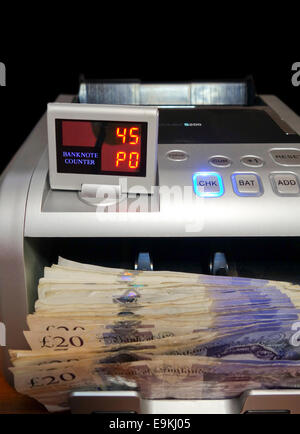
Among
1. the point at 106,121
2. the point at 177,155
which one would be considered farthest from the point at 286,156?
the point at 106,121

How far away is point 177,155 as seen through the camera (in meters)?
0.65

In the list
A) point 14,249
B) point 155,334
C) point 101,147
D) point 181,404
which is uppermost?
point 101,147

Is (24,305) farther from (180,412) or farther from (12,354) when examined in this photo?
(180,412)

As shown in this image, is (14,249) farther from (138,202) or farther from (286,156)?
(286,156)

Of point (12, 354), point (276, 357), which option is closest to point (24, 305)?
point (12, 354)

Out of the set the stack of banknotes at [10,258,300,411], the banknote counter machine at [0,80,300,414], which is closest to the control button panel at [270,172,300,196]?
the banknote counter machine at [0,80,300,414]

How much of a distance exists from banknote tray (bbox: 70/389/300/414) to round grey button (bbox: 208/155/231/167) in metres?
0.32

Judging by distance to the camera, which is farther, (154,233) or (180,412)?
(180,412)

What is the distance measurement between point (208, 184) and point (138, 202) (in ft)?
0.31

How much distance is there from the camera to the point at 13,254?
0.56 meters

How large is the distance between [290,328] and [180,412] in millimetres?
207

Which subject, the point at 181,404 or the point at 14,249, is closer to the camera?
the point at 14,249

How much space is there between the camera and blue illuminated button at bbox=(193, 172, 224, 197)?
582 mm

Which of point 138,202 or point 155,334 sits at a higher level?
point 138,202
